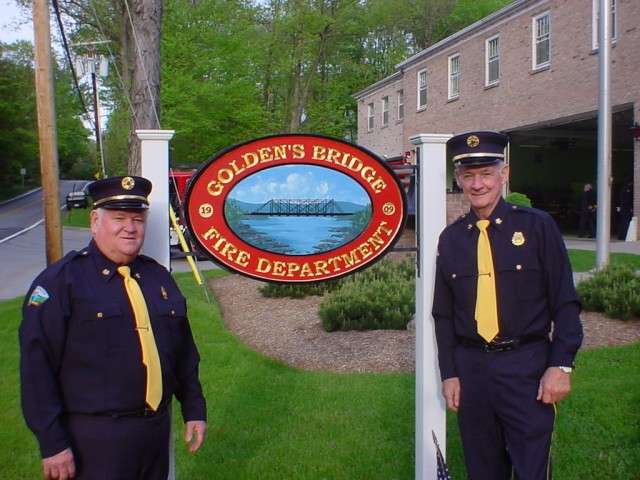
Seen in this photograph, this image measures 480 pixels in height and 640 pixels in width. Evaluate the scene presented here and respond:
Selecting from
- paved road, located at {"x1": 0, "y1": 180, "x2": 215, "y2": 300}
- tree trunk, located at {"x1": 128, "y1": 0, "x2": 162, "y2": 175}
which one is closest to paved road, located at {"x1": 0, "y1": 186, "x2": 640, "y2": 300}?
paved road, located at {"x1": 0, "y1": 180, "x2": 215, "y2": 300}

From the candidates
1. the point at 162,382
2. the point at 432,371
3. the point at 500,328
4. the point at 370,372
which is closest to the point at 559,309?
the point at 500,328

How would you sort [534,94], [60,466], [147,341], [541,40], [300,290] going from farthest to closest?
1. [534,94]
2. [541,40]
3. [300,290]
4. [147,341]
5. [60,466]

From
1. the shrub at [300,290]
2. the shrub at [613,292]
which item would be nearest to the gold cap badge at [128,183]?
the shrub at [613,292]

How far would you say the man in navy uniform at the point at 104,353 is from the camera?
2.40m

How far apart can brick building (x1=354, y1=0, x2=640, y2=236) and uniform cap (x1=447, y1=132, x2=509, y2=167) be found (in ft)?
52.2

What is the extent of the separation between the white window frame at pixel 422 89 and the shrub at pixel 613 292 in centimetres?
2006

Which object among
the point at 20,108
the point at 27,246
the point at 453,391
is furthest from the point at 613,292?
the point at 20,108

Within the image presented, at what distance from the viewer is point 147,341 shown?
256cm

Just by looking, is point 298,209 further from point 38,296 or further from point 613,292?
point 613,292

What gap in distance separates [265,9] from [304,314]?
26108mm

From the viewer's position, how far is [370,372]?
6.29 meters

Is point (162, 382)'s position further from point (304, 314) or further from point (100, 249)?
point (304, 314)

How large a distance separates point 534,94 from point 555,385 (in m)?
19.6

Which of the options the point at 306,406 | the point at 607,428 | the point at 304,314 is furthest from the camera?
the point at 304,314
